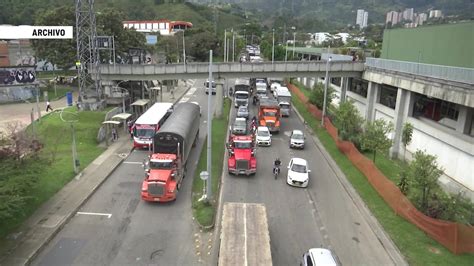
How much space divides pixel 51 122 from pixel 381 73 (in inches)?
1350

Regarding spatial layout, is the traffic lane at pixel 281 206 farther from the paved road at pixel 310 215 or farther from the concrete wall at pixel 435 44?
the concrete wall at pixel 435 44

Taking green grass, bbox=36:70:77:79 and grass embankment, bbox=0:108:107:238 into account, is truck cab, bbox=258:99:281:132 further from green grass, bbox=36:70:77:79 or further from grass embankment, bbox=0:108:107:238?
green grass, bbox=36:70:77:79

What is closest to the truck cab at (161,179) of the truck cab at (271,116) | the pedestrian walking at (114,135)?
the pedestrian walking at (114,135)

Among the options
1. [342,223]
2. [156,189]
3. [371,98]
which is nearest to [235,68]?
[371,98]

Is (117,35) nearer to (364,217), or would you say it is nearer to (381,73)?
(381,73)

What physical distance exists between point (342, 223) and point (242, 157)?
921 cm

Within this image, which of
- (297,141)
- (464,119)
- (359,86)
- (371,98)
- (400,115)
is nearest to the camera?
(464,119)

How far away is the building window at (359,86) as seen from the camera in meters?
49.5

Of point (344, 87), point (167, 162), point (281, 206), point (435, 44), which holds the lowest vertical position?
point (281, 206)

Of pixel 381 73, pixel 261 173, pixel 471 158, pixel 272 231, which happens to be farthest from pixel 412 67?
pixel 272 231

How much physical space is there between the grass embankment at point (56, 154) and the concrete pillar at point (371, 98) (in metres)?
30.2

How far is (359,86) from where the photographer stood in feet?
170

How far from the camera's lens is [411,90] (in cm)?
3359

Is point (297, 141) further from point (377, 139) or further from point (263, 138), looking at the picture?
point (377, 139)
